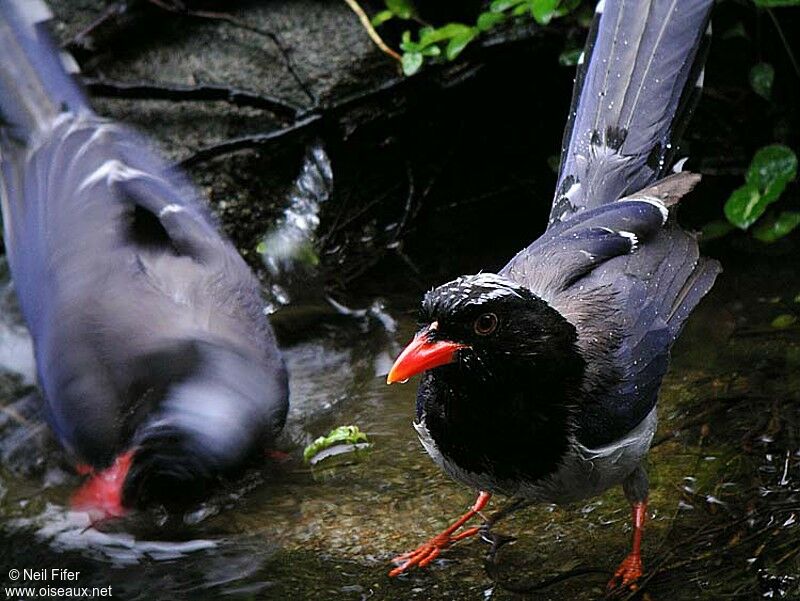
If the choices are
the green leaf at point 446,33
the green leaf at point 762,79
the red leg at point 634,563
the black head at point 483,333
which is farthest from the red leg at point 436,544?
the green leaf at point 762,79

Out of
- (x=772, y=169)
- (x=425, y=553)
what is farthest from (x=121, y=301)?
(x=772, y=169)

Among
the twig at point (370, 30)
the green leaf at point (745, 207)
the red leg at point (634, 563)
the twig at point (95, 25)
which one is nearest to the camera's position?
the red leg at point (634, 563)

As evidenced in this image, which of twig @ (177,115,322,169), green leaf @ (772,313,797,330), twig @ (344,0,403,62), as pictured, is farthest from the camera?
twig @ (344,0,403,62)

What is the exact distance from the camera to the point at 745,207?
4.93 m

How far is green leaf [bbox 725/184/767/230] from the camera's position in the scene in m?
4.89

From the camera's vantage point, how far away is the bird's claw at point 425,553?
370 cm

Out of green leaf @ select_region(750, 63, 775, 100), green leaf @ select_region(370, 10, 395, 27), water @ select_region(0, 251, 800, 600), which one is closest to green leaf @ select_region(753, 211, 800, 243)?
water @ select_region(0, 251, 800, 600)

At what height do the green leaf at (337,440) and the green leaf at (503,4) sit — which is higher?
the green leaf at (503,4)

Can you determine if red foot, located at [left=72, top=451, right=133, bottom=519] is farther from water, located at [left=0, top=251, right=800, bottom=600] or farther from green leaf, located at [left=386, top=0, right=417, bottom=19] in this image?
green leaf, located at [left=386, top=0, right=417, bottom=19]

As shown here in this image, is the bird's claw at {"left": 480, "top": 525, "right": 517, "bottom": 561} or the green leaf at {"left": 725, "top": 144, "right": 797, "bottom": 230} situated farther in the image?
the green leaf at {"left": 725, "top": 144, "right": 797, "bottom": 230}

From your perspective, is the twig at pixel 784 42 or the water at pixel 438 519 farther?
the twig at pixel 784 42

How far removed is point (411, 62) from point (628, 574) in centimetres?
292

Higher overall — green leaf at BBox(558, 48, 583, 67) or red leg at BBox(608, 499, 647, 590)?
→ green leaf at BBox(558, 48, 583, 67)

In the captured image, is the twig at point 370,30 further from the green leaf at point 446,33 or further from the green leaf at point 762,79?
the green leaf at point 762,79
